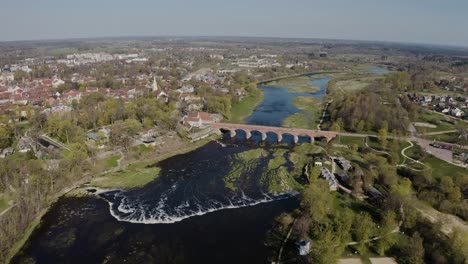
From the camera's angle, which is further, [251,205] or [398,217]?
[251,205]

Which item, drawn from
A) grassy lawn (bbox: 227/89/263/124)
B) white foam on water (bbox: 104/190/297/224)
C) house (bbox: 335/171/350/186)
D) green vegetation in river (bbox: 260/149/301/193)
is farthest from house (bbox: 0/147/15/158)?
house (bbox: 335/171/350/186)

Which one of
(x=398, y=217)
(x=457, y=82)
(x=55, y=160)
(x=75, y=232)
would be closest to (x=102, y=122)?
(x=55, y=160)

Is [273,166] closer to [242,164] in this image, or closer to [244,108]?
[242,164]

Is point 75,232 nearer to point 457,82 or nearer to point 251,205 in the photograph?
point 251,205

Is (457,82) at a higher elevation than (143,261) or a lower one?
higher

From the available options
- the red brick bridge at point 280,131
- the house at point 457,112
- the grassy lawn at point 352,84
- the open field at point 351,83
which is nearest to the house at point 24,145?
the red brick bridge at point 280,131

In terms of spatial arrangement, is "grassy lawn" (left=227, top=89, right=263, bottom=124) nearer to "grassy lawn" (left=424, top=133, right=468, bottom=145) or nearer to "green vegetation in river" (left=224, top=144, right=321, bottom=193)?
"green vegetation in river" (left=224, top=144, right=321, bottom=193)
